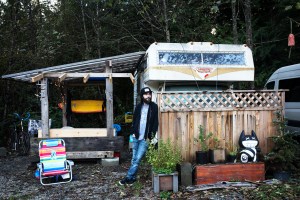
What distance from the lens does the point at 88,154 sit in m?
7.50

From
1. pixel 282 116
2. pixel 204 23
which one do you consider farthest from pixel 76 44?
pixel 282 116

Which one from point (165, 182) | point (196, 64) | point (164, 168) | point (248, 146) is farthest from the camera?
point (196, 64)

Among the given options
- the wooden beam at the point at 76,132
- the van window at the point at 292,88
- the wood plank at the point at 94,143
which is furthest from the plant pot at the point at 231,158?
the van window at the point at 292,88

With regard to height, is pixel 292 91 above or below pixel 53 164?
above

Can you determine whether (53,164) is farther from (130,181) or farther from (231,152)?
(231,152)

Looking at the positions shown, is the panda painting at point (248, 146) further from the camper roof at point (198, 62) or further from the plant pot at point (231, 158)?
the camper roof at point (198, 62)

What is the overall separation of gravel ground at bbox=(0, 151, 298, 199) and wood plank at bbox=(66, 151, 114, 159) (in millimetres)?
243

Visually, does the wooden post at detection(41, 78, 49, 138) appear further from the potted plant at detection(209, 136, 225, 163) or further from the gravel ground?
the potted plant at detection(209, 136, 225, 163)

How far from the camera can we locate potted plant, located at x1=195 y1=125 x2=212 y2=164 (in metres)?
5.55

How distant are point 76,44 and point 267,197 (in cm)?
1214

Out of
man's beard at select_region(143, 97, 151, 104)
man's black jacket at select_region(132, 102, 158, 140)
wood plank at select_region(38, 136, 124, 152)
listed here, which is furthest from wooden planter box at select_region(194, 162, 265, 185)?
wood plank at select_region(38, 136, 124, 152)

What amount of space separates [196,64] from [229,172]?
318 cm

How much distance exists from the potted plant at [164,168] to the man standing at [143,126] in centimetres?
19

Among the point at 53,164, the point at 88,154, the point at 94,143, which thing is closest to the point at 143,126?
the point at 53,164
